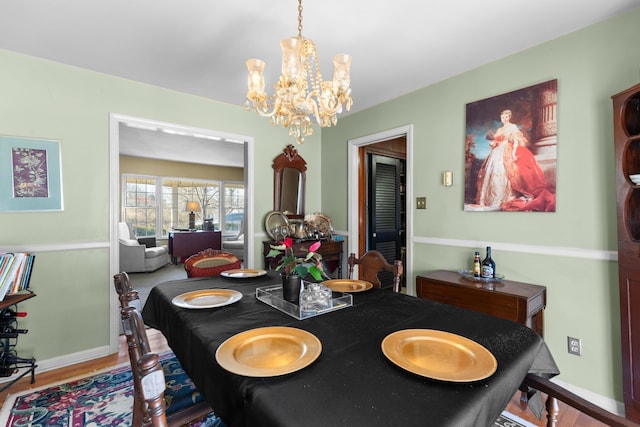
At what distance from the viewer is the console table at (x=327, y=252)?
3.37 m

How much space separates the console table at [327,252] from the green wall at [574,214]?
140 cm

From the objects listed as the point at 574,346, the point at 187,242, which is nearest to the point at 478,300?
the point at 574,346

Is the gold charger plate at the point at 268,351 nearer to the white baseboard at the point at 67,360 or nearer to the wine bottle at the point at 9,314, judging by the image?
the wine bottle at the point at 9,314

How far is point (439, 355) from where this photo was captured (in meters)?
0.98

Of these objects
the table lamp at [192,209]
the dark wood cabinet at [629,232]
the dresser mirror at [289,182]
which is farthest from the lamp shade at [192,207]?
the dark wood cabinet at [629,232]

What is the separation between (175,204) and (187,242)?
4.96 ft

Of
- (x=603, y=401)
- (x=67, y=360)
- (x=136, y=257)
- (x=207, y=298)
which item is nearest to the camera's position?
(x=207, y=298)

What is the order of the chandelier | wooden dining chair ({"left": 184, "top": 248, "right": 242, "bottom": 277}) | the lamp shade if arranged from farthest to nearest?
the lamp shade
wooden dining chair ({"left": 184, "top": 248, "right": 242, "bottom": 277})
the chandelier

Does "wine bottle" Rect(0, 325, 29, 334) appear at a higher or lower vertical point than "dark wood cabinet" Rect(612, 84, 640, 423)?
lower

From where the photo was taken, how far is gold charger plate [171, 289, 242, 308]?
1449 millimetres

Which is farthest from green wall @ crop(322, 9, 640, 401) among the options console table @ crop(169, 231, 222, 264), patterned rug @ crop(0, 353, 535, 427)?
console table @ crop(169, 231, 222, 264)

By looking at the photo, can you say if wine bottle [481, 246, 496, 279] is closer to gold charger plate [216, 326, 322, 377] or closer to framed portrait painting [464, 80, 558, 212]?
framed portrait painting [464, 80, 558, 212]

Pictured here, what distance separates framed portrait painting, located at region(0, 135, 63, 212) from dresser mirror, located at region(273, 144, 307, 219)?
2.04 m

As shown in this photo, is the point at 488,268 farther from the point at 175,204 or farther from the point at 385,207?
the point at 175,204
